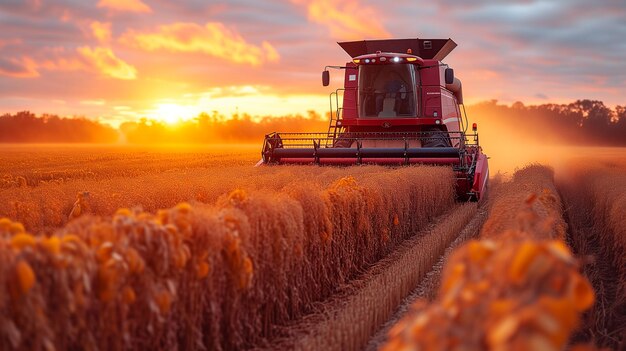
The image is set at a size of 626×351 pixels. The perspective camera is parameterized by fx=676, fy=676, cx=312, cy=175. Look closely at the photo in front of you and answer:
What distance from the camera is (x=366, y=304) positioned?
23.1 feet

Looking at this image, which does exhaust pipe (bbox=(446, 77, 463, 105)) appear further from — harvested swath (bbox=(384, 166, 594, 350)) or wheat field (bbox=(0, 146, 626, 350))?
harvested swath (bbox=(384, 166, 594, 350))

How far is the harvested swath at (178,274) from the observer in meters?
3.91

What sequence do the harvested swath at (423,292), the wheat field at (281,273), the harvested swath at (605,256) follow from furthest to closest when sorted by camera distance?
1. the harvested swath at (605,256)
2. the harvested swath at (423,292)
3. the wheat field at (281,273)

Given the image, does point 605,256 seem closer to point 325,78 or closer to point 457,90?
point 325,78

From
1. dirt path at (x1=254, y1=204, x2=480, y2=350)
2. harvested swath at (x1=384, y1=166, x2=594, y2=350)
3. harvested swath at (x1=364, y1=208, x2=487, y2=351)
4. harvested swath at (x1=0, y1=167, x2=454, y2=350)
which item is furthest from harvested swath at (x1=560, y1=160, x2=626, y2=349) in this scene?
harvested swath at (x1=0, y1=167, x2=454, y2=350)

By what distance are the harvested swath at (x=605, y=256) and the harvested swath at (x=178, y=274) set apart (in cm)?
271

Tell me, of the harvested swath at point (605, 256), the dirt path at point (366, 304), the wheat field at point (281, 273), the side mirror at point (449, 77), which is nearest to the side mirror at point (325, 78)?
the side mirror at point (449, 77)

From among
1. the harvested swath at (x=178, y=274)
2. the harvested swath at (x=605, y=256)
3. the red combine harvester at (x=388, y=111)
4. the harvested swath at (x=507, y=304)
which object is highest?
the red combine harvester at (x=388, y=111)

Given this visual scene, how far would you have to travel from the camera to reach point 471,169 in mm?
15820

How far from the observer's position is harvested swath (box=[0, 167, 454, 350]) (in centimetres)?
391

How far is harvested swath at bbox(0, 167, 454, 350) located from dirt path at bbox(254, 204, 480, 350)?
213 mm

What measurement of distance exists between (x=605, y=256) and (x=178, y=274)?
8.01 m

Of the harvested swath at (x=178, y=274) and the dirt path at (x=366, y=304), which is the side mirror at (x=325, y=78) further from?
the harvested swath at (x=178, y=274)

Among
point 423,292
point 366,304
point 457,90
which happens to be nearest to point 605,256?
point 423,292
